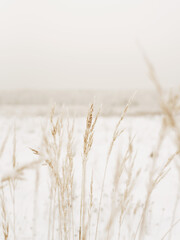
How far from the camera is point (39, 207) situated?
2807mm

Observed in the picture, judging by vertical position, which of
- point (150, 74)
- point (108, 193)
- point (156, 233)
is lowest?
point (156, 233)

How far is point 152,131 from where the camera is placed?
8102 millimetres

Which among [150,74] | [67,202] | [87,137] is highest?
[150,74]

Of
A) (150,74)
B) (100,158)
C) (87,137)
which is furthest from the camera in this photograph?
(100,158)

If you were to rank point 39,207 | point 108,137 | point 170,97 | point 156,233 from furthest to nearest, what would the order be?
1. point 108,137
2. point 39,207
3. point 156,233
4. point 170,97

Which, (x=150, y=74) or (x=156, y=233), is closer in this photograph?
(x=150, y=74)

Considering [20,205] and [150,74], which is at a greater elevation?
[150,74]

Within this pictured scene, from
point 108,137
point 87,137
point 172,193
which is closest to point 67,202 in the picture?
point 87,137

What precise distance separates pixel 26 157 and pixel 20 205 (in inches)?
99.8

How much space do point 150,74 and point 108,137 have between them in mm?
6711

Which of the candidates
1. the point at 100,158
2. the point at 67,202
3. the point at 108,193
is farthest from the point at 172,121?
the point at 100,158

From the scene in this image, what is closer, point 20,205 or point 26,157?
point 20,205

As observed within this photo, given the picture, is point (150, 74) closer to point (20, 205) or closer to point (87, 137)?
point (87, 137)

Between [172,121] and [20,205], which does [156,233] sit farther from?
[172,121]
